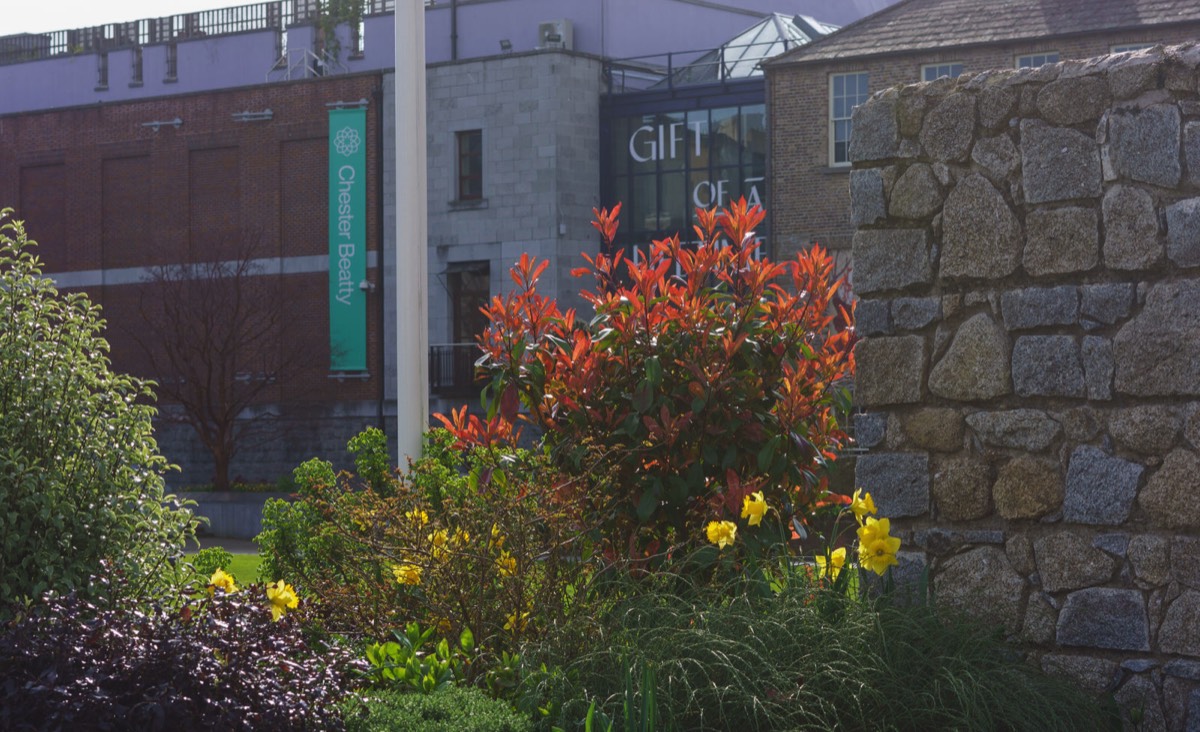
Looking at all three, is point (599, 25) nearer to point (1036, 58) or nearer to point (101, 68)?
point (1036, 58)

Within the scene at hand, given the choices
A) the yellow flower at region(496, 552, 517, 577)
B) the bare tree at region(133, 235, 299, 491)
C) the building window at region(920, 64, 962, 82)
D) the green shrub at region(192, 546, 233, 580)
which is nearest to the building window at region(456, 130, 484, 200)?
the bare tree at region(133, 235, 299, 491)

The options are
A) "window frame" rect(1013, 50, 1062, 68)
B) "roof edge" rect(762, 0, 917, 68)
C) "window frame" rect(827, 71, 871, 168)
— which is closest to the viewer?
"window frame" rect(1013, 50, 1062, 68)

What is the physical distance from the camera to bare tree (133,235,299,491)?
3819 centimetres

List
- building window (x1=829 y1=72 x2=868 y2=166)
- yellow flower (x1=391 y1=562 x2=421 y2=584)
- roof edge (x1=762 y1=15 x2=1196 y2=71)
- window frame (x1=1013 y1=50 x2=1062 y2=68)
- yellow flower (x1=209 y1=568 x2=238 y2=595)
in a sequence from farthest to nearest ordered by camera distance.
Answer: building window (x1=829 y1=72 x2=868 y2=166), window frame (x1=1013 y1=50 x2=1062 y2=68), roof edge (x1=762 y1=15 x2=1196 y2=71), yellow flower (x1=391 y1=562 x2=421 y2=584), yellow flower (x1=209 y1=568 x2=238 y2=595)

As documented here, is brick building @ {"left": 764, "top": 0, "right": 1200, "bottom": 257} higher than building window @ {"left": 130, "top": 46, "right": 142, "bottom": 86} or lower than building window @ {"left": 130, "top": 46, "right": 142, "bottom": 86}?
lower

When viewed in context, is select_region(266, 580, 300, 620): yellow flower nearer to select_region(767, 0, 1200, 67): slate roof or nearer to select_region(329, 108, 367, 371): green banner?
select_region(767, 0, 1200, 67): slate roof

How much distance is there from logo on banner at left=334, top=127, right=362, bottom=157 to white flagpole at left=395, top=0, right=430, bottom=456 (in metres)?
A: 31.8

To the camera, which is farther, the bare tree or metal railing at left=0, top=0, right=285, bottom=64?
metal railing at left=0, top=0, right=285, bottom=64

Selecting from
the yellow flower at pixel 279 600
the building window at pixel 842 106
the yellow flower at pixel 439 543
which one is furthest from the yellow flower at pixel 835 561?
the building window at pixel 842 106

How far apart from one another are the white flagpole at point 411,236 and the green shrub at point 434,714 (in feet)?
12.1

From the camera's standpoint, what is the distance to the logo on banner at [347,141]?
4175 cm

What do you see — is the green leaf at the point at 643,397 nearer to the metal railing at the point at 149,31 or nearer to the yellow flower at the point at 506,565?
the yellow flower at the point at 506,565

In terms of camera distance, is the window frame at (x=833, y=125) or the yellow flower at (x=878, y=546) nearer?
the yellow flower at (x=878, y=546)

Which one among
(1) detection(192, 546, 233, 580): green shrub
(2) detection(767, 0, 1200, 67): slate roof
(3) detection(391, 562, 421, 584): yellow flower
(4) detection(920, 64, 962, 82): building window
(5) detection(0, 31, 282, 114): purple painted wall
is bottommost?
(1) detection(192, 546, 233, 580): green shrub
